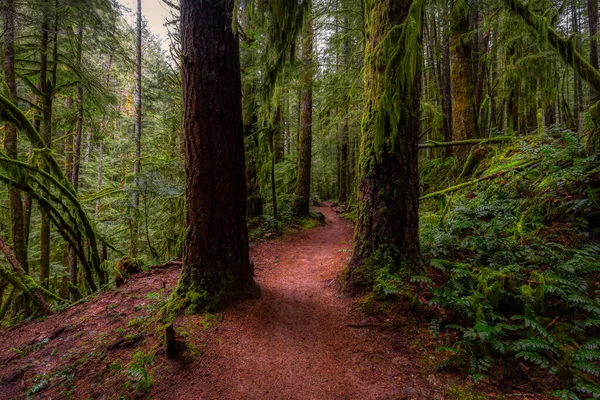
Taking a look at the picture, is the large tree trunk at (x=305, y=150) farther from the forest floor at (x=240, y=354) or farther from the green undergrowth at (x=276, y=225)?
the forest floor at (x=240, y=354)

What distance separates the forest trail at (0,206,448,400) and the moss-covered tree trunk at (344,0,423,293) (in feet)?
2.61

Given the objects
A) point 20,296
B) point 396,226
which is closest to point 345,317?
point 396,226

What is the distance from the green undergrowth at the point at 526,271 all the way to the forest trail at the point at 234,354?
0.64 metres

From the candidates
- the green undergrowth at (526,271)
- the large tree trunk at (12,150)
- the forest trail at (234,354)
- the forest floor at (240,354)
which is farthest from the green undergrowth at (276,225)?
the large tree trunk at (12,150)

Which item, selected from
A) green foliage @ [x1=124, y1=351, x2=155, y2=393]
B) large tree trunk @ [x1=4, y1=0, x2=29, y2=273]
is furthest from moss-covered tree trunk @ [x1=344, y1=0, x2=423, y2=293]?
large tree trunk @ [x1=4, y1=0, x2=29, y2=273]

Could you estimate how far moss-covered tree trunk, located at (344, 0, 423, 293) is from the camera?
3.73 m

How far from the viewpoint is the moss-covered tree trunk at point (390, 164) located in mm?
3729

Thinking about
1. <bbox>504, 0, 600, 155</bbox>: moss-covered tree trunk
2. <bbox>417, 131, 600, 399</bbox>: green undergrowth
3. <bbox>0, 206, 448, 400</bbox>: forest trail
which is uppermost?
<bbox>504, 0, 600, 155</bbox>: moss-covered tree trunk

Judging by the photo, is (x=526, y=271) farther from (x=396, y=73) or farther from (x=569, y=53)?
(x=569, y=53)

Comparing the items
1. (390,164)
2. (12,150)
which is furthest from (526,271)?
(12,150)

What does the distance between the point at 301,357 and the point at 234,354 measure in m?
0.74

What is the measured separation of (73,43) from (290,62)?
7.11 metres

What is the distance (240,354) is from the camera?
296 cm

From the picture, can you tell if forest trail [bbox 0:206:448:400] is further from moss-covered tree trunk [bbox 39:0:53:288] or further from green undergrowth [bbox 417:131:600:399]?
moss-covered tree trunk [bbox 39:0:53:288]
